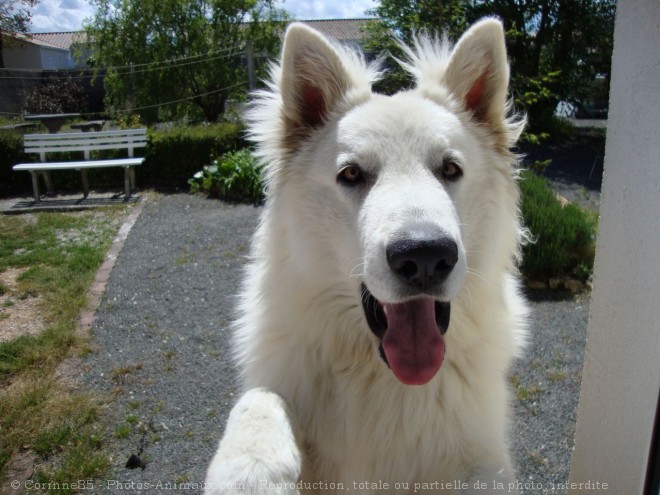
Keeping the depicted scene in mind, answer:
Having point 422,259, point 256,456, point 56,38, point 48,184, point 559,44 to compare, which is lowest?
point 48,184

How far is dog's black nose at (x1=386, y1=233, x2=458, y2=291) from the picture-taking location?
1801 mm

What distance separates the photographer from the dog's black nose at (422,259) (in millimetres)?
1801

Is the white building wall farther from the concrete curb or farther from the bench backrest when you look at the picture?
the bench backrest

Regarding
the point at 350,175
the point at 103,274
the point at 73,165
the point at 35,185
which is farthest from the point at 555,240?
the point at 35,185

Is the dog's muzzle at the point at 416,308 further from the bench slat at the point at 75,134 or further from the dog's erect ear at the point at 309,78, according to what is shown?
the bench slat at the point at 75,134

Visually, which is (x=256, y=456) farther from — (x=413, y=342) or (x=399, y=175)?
(x=399, y=175)

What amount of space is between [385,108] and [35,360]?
12.0 feet

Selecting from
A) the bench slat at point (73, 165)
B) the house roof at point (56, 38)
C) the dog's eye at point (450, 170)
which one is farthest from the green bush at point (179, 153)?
the house roof at point (56, 38)

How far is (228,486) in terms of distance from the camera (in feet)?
5.52

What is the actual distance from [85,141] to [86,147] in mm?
213

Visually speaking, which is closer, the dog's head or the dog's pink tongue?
the dog's head

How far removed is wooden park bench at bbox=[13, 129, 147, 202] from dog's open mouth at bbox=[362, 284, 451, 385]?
32.3ft

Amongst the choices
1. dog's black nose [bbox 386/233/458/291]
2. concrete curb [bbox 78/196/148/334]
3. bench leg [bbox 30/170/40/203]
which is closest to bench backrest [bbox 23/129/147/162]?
bench leg [bbox 30/170/40/203]

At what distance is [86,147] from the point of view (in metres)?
11.6
